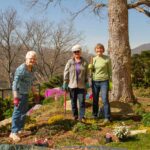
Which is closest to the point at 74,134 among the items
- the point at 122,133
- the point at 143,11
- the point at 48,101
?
the point at 122,133

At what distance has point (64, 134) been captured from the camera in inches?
368

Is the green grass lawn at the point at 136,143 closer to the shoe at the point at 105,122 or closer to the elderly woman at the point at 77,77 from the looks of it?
the shoe at the point at 105,122

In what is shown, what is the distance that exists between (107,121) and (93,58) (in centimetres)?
157

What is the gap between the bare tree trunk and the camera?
45.3 feet

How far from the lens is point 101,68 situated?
Result: 10.5 meters

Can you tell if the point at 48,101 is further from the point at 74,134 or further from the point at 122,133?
the point at 122,133

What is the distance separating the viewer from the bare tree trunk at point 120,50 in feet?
45.3

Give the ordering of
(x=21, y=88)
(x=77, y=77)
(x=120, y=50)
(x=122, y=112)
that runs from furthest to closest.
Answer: (x=120, y=50) < (x=122, y=112) < (x=77, y=77) < (x=21, y=88)

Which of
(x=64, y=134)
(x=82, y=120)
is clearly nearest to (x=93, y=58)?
(x=82, y=120)

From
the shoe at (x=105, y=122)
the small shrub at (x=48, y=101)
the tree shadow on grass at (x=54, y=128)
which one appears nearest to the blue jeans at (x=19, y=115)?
the tree shadow on grass at (x=54, y=128)

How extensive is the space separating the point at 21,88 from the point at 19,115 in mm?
597

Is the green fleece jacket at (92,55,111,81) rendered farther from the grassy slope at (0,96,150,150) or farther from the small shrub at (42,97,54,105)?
the small shrub at (42,97,54,105)

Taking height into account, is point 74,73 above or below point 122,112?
above

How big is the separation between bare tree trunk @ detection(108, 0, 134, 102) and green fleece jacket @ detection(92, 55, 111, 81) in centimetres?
323
